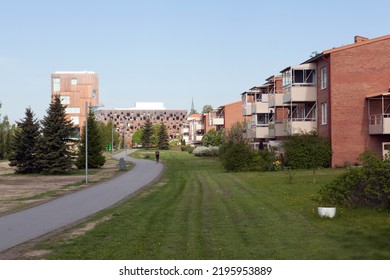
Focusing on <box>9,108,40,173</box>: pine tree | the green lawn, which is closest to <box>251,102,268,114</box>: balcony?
<box>9,108,40,173</box>: pine tree

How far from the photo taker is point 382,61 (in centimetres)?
3675

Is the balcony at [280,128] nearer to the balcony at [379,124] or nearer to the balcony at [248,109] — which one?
the balcony at [379,124]

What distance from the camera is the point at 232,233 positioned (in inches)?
444

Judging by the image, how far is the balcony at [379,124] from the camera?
34406mm

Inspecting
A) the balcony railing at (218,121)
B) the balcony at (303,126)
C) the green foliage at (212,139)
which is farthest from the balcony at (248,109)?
the balcony at (303,126)

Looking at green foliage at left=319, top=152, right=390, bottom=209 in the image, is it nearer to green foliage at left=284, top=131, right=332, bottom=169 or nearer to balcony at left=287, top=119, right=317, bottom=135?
green foliage at left=284, top=131, right=332, bottom=169

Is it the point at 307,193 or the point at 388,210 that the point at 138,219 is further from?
the point at 307,193

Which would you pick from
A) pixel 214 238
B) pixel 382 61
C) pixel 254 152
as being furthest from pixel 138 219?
pixel 382 61

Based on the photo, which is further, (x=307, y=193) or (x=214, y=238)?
(x=307, y=193)

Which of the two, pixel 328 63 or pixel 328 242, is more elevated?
pixel 328 63

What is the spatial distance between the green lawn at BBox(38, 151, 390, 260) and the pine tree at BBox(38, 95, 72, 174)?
25.7 meters

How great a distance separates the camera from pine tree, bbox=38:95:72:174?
1676 inches
